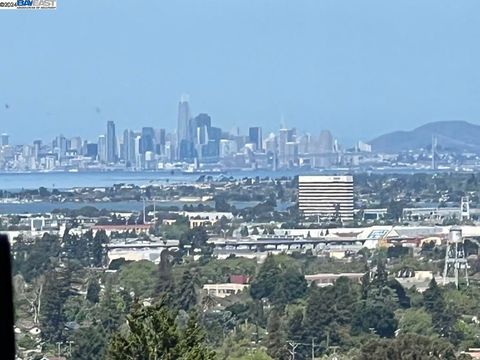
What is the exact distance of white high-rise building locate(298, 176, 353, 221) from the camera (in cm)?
6794

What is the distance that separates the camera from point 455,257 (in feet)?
128

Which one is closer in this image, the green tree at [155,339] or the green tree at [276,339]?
the green tree at [155,339]

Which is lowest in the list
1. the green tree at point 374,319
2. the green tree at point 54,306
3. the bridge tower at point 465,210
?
the bridge tower at point 465,210

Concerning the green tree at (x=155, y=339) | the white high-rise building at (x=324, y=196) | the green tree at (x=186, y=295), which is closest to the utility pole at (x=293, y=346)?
the green tree at (x=186, y=295)

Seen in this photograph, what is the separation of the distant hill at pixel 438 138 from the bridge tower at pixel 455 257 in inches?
3112

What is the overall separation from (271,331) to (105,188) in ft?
206

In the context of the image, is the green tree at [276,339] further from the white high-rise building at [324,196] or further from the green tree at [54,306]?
the white high-rise building at [324,196]

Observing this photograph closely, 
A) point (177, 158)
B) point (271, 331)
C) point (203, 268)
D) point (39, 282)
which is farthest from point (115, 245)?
point (177, 158)

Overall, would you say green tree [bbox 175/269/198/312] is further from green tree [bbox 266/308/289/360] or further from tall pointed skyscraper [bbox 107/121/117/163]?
tall pointed skyscraper [bbox 107/121/117/163]

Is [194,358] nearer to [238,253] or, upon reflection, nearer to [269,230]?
[238,253]

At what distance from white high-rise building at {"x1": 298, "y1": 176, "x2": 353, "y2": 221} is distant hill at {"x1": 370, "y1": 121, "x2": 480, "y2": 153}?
54.0 metres

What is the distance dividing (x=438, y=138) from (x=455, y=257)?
90679 millimetres

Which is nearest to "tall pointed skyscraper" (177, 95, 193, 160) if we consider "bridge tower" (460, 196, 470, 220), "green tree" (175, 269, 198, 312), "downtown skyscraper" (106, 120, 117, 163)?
"downtown skyscraper" (106, 120, 117, 163)

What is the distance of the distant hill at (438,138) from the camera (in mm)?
125875
